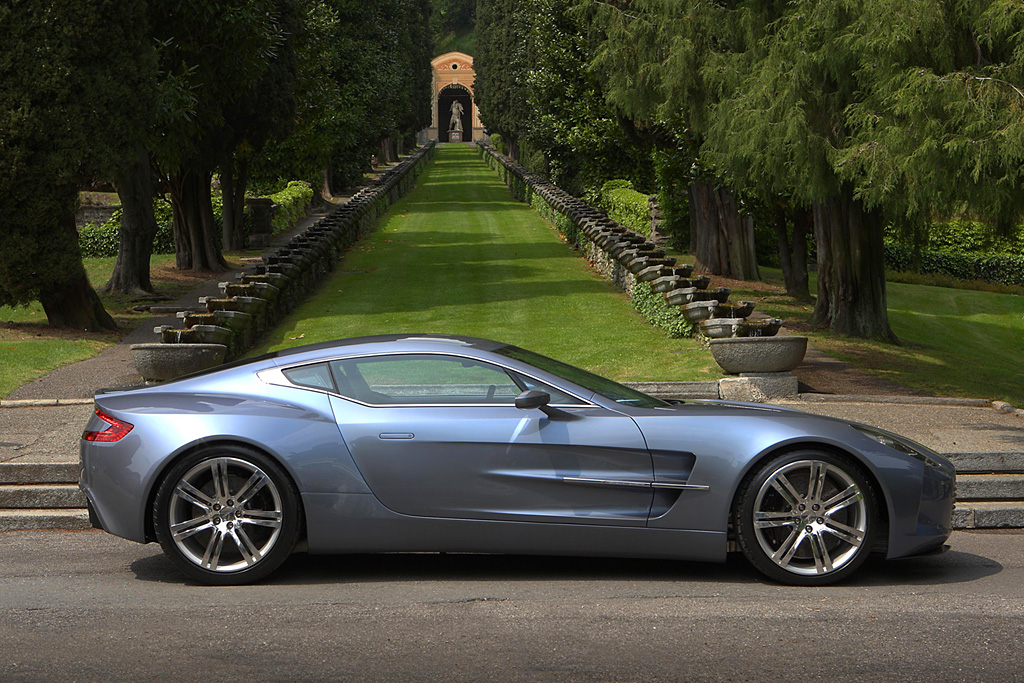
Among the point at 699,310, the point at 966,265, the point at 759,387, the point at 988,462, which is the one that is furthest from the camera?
the point at 966,265

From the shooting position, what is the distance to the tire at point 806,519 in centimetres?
549

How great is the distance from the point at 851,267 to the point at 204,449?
40.5ft

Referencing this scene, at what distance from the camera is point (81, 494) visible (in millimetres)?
7203

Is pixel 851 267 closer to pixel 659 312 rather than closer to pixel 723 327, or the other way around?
pixel 659 312

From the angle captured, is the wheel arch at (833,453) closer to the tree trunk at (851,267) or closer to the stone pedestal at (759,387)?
the stone pedestal at (759,387)

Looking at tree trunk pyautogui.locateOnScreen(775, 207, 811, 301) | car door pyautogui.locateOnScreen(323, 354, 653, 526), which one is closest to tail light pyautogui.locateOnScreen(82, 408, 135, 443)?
car door pyautogui.locateOnScreen(323, 354, 653, 526)

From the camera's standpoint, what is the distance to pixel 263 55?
21.4m

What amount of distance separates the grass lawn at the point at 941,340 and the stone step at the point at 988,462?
14.8 ft

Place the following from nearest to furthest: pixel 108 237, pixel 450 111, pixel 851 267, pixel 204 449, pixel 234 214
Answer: pixel 204 449 < pixel 851 267 < pixel 108 237 < pixel 234 214 < pixel 450 111

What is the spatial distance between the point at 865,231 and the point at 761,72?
14.0 ft

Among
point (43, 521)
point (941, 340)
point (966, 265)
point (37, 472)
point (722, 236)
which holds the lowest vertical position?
point (941, 340)

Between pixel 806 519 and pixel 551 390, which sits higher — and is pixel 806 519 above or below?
below

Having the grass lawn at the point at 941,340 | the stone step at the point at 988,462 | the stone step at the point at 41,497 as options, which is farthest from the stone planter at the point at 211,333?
the stone step at the point at 988,462

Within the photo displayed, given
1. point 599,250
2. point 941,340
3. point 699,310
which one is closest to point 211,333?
point 699,310
